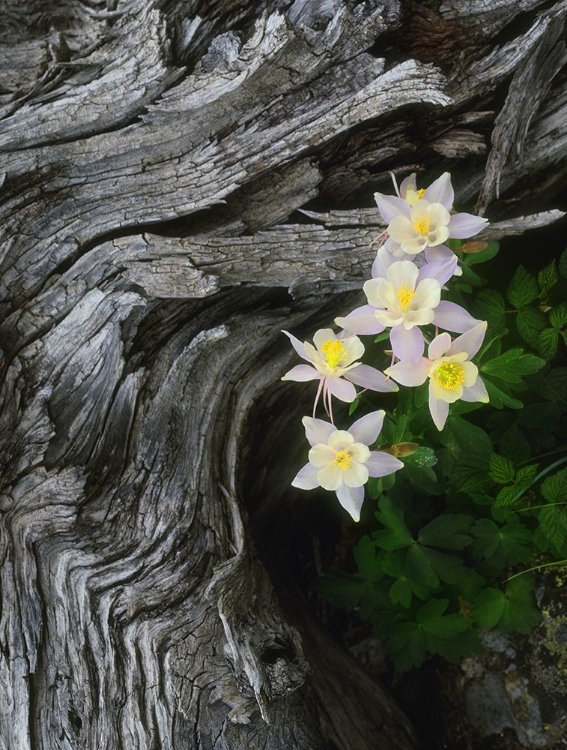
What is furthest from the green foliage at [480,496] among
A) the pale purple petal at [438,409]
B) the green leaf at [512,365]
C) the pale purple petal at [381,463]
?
the pale purple petal at [438,409]

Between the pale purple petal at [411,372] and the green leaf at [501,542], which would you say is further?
the green leaf at [501,542]

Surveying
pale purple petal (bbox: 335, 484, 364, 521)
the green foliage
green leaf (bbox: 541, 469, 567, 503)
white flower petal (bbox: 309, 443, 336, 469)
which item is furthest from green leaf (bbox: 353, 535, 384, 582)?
white flower petal (bbox: 309, 443, 336, 469)

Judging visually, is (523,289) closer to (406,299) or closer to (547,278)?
(547,278)

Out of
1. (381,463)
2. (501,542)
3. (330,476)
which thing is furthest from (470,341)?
(501,542)

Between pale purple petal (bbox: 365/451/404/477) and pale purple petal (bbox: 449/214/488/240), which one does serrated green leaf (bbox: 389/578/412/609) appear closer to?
pale purple petal (bbox: 365/451/404/477)

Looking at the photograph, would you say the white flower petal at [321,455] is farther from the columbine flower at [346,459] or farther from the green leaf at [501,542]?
the green leaf at [501,542]

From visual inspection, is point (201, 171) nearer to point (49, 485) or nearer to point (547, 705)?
point (49, 485)

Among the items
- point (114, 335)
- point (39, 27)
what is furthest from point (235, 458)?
point (39, 27)
